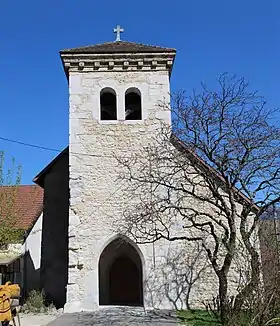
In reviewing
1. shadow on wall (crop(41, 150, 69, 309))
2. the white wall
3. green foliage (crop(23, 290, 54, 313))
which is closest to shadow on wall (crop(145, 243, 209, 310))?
green foliage (crop(23, 290, 54, 313))

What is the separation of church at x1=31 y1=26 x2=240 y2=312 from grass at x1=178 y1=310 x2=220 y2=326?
2.87 ft

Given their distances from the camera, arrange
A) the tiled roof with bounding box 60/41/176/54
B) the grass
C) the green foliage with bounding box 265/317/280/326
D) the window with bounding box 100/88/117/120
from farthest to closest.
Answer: the window with bounding box 100/88/117/120, the tiled roof with bounding box 60/41/176/54, the grass, the green foliage with bounding box 265/317/280/326

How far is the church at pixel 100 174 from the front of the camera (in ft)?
49.1

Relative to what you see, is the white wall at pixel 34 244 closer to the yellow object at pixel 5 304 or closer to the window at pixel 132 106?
the window at pixel 132 106

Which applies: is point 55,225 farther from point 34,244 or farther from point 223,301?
point 223,301

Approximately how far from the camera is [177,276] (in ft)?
49.2

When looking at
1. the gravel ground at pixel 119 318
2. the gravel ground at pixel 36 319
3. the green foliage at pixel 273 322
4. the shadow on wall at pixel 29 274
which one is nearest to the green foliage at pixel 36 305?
the gravel ground at pixel 36 319

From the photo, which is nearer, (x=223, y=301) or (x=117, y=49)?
(x=223, y=301)

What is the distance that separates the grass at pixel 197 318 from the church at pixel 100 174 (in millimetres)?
876

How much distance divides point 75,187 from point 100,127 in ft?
7.65

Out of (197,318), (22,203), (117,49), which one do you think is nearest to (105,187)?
(117,49)

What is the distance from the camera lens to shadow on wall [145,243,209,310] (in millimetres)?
14812

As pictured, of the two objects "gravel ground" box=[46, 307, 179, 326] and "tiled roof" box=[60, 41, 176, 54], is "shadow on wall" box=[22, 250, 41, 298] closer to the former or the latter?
"gravel ground" box=[46, 307, 179, 326]

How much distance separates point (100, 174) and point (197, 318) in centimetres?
581
